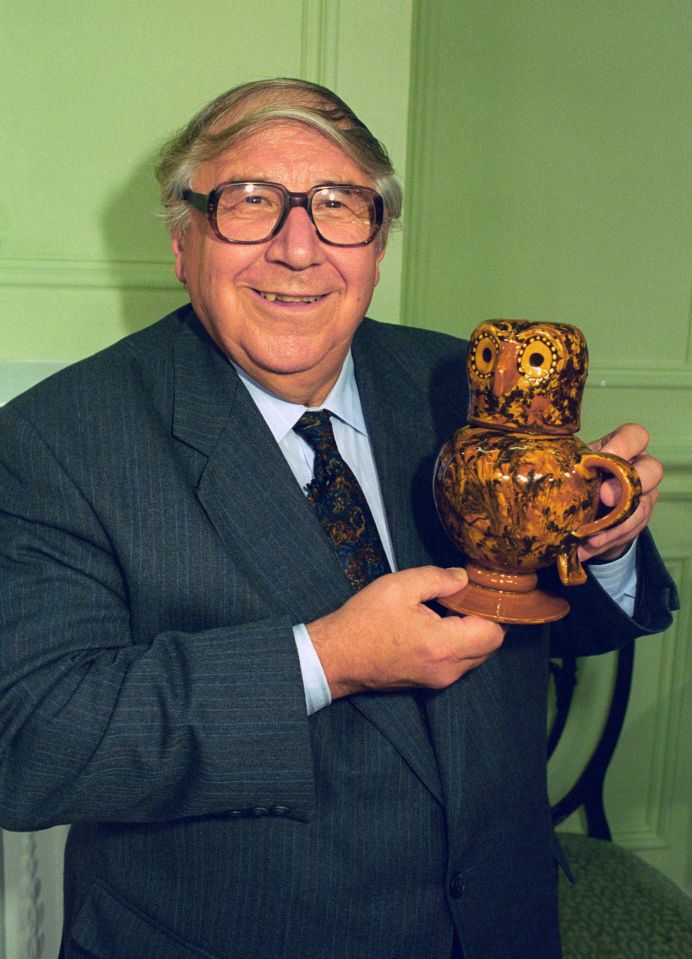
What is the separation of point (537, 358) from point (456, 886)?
2.28 ft

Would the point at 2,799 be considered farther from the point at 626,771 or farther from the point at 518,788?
the point at 626,771

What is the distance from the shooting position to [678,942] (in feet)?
5.29

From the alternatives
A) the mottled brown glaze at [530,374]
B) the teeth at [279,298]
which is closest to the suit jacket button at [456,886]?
the mottled brown glaze at [530,374]

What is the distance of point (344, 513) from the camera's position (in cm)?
131

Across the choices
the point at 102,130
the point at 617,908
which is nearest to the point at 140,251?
the point at 102,130

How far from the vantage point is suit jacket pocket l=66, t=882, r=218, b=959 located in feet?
3.85

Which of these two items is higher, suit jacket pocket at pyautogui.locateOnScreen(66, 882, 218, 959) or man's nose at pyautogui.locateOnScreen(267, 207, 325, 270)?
man's nose at pyautogui.locateOnScreen(267, 207, 325, 270)

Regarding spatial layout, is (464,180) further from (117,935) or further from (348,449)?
(117,935)

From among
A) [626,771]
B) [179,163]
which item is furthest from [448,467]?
[626,771]

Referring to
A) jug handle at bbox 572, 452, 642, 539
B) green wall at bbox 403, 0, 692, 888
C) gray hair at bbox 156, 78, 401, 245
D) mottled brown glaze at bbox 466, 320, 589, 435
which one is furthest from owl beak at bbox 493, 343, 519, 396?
green wall at bbox 403, 0, 692, 888

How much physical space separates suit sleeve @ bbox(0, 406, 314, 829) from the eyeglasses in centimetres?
51

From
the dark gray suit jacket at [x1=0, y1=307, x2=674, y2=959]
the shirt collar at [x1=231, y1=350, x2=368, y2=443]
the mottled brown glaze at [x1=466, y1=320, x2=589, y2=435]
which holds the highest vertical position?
the mottled brown glaze at [x1=466, y1=320, x2=589, y2=435]

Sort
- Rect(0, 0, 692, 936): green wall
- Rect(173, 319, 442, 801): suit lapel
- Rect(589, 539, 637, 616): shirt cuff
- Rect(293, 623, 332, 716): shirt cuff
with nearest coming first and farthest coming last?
Rect(293, 623, 332, 716): shirt cuff, Rect(173, 319, 442, 801): suit lapel, Rect(589, 539, 637, 616): shirt cuff, Rect(0, 0, 692, 936): green wall

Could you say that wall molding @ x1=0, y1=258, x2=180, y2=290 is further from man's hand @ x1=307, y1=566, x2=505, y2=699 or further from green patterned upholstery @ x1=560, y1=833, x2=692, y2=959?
green patterned upholstery @ x1=560, y1=833, x2=692, y2=959
